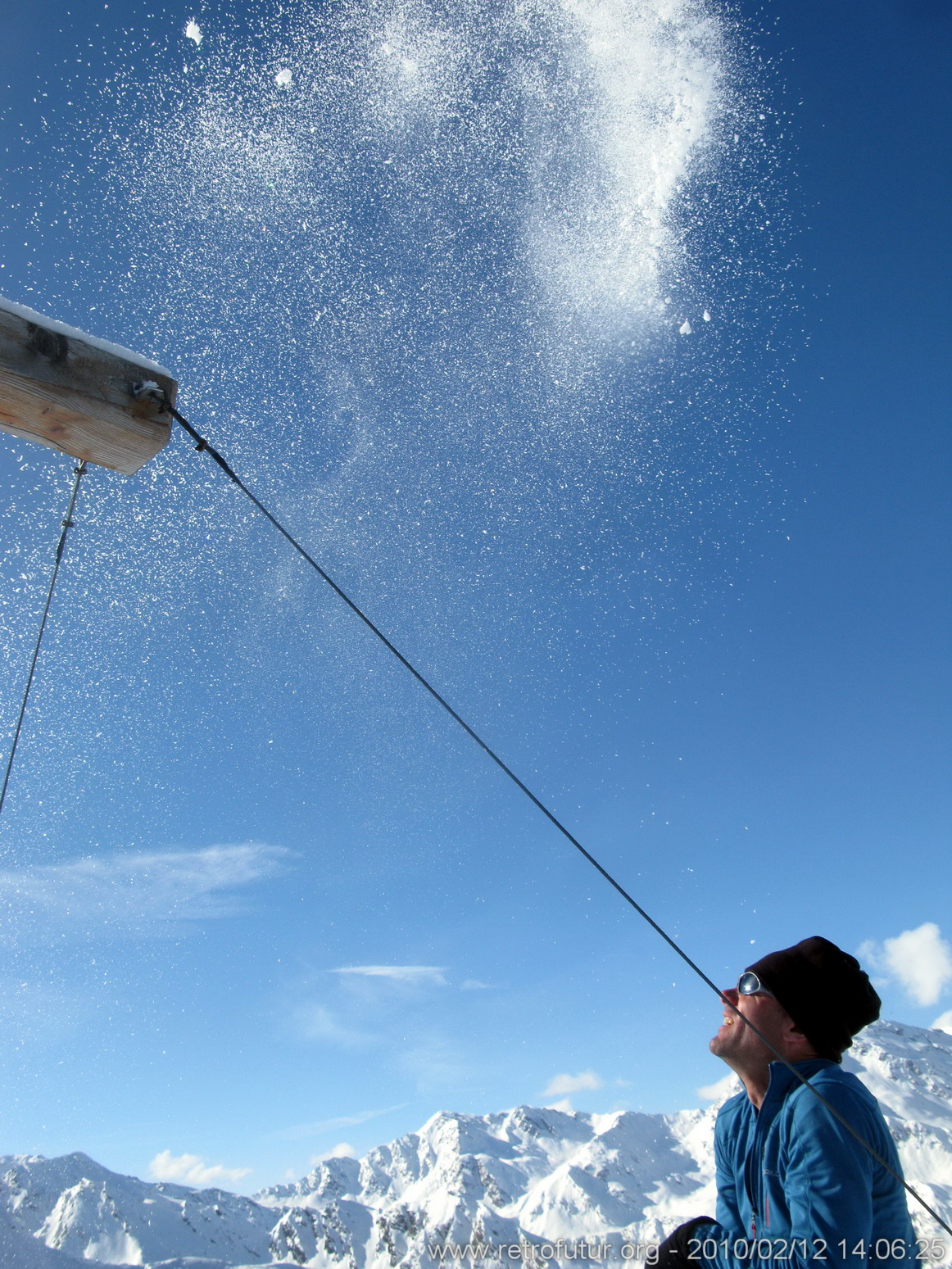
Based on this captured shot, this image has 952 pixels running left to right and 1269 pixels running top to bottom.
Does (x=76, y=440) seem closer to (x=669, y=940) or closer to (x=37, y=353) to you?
(x=37, y=353)

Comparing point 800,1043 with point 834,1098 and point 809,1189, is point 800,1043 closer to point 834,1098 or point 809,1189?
point 834,1098

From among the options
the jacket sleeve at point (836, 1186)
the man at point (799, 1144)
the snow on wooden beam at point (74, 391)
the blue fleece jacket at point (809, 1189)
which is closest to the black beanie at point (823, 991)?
the man at point (799, 1144)

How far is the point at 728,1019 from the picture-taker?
9.30 feet

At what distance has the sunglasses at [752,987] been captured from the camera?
273 cm

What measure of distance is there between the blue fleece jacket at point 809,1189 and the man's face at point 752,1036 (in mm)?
111

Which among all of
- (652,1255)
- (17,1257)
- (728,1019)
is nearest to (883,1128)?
(728,1019)

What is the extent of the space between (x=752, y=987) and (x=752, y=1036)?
16 centimetres

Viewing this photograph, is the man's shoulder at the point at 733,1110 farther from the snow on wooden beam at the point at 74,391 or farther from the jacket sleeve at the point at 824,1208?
the snow on wooden beam at the point at 74,391

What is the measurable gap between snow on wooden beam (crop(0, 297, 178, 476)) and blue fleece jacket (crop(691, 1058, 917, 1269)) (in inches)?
133

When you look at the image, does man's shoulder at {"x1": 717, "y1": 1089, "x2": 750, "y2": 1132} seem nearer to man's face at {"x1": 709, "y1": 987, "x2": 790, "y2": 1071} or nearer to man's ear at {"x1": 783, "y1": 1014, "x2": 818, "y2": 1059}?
man's face at {"x1": 709, "y1": 987, "x2": 790, "y2": 1071}

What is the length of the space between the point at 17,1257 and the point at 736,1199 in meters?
218

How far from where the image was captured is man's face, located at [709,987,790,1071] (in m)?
2.65

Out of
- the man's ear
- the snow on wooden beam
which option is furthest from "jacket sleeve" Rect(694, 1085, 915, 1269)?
the snow on wooden beam

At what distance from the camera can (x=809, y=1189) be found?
2027 mm
